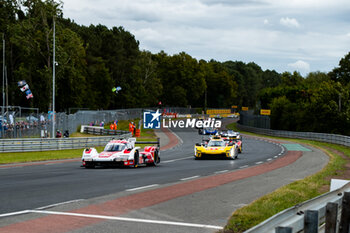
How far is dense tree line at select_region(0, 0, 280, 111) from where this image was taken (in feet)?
208

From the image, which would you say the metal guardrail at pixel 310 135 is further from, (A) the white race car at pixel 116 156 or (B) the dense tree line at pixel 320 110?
(A) the white race car at pixel 116 156

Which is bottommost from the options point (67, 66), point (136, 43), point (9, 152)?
point (9, 152)

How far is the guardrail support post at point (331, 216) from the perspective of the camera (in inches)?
227

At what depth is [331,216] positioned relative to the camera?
581 cm

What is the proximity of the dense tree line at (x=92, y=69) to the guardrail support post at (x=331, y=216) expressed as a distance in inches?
2242

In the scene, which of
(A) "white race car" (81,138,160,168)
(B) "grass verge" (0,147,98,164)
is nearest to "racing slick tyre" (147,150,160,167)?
(A) "white race car" (81,138,160,168)

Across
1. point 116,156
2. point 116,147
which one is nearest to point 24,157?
point 116,147

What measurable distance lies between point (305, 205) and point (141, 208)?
188 inches

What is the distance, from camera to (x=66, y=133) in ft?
135

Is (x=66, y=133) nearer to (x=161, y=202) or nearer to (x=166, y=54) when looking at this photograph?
(x=161, y=202)

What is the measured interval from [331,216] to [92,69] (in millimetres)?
92271

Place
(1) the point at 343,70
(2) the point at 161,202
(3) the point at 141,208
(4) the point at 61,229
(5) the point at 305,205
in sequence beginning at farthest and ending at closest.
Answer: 1. (1) the point at 343,70
2. (2) the point at 161,202
3. (3) the point at 141,208
4. (4) the point at 61,229
5. (5) the point at 305,205

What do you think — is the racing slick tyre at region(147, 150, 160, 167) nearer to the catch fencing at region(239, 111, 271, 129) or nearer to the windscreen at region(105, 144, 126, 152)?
Answer: the windscreen at region(105, 144, 126, 152)

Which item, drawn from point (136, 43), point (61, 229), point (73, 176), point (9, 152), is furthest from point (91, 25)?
point (61, 229)
